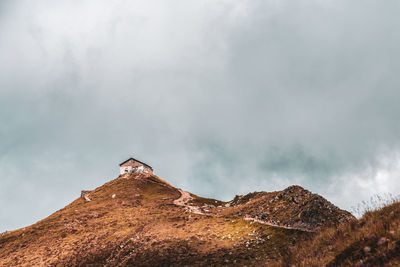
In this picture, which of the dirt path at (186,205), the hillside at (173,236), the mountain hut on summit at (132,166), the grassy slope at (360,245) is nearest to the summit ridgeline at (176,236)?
the hillside at (173,236)

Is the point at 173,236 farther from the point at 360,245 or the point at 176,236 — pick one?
the point at 360,245

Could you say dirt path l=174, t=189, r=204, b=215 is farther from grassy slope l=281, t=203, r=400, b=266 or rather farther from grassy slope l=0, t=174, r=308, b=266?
grassy slope l=281, t=203, r=400, b=266

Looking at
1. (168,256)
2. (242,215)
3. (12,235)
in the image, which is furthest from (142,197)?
(168,256)

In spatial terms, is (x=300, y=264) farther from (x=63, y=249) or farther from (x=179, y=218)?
(x=63, y=249)

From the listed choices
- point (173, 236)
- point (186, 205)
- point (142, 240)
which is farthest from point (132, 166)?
point (173, 236)

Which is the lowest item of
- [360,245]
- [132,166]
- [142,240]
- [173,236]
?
[360,245]

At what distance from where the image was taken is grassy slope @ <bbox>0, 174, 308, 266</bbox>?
31.4 metres

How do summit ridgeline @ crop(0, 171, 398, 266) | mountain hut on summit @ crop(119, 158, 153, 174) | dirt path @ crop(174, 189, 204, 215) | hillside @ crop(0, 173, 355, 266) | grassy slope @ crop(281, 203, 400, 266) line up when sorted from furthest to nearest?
mountain hut on summit @ crop(119, 158, 153, 174), dirt path @ crop(174, 189, 204, 215), hillside @ crop(0, 173, 355, 266), summit ridgeline @ crop(0, 171, 398, 266), grassy slope @ crop(281, 203, 400, 266)

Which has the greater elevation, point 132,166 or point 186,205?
point 132,166

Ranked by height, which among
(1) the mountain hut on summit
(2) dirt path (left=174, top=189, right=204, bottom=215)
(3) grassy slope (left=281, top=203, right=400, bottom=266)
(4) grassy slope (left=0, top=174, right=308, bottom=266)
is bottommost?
(3) grassy slope (left=281, top=203, right=400, bottom=266)

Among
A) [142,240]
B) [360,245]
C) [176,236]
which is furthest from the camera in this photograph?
[142,240]

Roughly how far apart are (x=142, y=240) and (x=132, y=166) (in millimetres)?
101594

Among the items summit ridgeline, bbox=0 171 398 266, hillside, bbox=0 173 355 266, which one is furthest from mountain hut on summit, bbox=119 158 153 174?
summit ridgeline, bbox=0 171 398 266

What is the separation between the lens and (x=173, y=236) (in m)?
40.2
